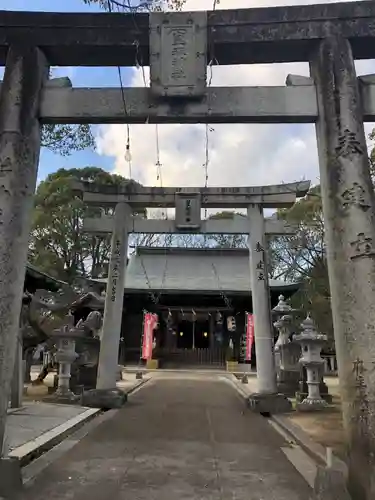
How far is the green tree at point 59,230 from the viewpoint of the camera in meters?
31.4

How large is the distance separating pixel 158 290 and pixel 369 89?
22.9 m

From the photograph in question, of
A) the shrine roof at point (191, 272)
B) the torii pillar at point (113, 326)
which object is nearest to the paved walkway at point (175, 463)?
the torii pillar at point (113, 326)

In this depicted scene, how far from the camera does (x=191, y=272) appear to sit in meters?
31.4

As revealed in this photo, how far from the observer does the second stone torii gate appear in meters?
11.6

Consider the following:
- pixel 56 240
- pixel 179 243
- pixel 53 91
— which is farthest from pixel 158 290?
pixel 53 91

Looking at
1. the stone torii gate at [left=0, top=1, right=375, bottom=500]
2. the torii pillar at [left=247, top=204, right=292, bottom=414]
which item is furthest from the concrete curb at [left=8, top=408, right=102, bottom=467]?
the torii pillar at [left=247, top=204, right=292, bottom=414]

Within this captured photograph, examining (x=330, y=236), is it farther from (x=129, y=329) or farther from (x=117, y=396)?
(x=129, y=329)

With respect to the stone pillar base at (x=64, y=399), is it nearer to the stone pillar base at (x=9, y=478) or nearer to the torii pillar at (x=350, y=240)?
the stone pillar base at (x=9, y=478)

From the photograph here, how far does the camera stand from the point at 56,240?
32750 millimetres

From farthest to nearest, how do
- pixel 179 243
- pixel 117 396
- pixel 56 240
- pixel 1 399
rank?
pixel 179 243 → pixel 56 240 → pixel 117 396 → pixel 1 399

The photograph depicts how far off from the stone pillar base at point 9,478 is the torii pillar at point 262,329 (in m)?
7.61

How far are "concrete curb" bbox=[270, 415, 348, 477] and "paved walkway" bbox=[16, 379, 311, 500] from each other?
27 centimetres

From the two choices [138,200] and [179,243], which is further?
[179,243]

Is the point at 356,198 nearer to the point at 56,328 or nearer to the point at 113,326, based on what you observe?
the point at 113,326
